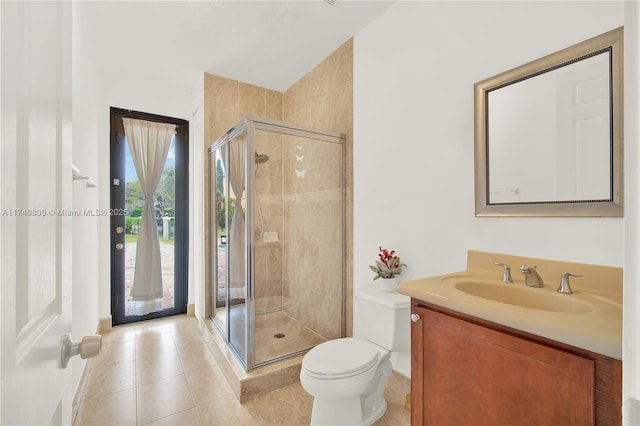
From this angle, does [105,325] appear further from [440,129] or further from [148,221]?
[440,129]

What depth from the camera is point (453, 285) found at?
4.25 ft

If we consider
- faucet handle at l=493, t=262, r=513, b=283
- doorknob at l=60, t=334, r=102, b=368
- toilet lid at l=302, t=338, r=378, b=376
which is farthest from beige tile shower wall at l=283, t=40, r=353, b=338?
doorknob at l=60, t=334, r=102, b=368

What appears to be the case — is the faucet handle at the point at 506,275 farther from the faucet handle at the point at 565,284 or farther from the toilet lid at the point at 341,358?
the toilet lid at the point at 341,358

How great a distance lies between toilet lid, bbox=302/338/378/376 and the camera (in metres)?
1.54

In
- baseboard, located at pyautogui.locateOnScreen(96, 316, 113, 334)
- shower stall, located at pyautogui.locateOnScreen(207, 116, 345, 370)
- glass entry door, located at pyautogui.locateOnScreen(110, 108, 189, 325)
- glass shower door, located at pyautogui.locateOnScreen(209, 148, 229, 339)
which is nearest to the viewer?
shower stall, located at pyautogui.locateOnScreen(207, 116, 345, 370)

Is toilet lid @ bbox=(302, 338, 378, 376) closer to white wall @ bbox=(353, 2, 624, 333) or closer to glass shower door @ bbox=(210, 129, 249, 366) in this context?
white wall @ bbox=(353, 2, 624, 333)

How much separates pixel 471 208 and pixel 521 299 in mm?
516

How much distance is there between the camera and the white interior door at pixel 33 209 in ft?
1.28

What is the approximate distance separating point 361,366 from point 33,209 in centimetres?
153

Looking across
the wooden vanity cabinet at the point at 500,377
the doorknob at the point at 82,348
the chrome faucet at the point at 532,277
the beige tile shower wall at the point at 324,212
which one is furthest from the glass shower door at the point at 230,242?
the chrome faucet at the point at 532,277

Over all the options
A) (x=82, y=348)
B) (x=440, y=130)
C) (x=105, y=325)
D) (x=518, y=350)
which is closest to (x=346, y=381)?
(x=518, y=350)

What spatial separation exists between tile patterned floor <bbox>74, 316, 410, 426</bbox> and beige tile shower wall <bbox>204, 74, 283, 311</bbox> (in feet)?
2.12

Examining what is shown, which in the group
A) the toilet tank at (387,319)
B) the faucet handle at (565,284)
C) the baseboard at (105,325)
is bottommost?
the baseboard at (105,325)

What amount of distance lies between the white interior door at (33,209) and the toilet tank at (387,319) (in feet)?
4.59
